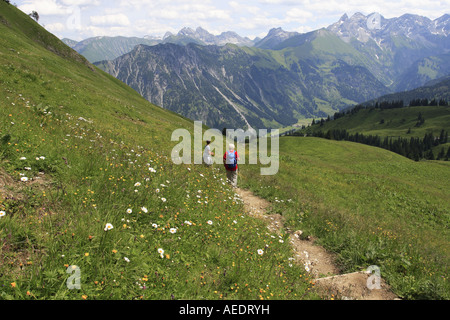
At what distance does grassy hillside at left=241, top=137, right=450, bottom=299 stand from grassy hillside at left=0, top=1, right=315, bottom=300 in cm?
304

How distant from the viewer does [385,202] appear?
2252 cm

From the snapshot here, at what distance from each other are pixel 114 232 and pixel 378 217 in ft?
63.8

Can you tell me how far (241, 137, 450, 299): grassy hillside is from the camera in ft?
26.6

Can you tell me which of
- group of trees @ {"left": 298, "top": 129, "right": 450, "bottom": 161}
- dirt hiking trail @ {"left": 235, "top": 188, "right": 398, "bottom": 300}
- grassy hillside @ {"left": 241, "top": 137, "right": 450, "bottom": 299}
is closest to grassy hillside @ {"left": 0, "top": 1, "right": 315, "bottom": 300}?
dirt hiking trail @ {"left": 235, "top": 188, "right": 398, "bottom": 300}

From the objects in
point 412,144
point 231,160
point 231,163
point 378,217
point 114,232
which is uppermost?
point 231,160

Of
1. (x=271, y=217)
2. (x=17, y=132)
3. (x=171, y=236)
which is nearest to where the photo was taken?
(x=171, y=236)

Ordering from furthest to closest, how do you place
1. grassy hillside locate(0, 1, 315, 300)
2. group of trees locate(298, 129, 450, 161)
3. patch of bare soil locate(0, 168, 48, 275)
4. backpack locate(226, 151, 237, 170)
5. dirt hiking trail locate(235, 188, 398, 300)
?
group of trees locate(298, 129, 450, 161) → backpack locate(226, 151, 237, 170) → dirt hiking trail locate(235, 188, 398, 300) → grassy hillside locate(0, 1, 315, 300) → patch of bare soil locate(0, 168, 48, 275)

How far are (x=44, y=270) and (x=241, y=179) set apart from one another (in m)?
14.5

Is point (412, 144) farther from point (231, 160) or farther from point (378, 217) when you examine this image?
point (231, 160)

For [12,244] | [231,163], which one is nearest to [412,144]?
[231,163]

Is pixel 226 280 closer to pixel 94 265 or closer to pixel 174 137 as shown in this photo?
pixel 94 265

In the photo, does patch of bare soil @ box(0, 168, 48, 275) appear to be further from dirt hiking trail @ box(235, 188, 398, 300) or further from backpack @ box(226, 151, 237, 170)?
backpack @ box(226, 151, 237, 170)

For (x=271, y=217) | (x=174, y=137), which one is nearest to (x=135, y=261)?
(x=271, y=217)

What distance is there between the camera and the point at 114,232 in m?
4.84
